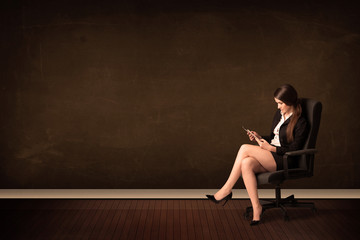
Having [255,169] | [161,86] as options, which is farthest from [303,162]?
[161,86]

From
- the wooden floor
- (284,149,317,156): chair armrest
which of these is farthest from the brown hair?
the wooden floor

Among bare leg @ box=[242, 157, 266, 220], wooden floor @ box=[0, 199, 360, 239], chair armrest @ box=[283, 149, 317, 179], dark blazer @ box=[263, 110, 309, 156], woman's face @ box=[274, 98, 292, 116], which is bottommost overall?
wooden floor @ box=[0, 199, 360, 239]

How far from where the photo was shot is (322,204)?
5273 mm

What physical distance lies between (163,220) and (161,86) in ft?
A: 6.50

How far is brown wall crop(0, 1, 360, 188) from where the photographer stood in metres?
6.00

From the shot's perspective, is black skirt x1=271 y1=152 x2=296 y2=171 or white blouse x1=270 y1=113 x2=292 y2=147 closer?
black skirt x1=271 y1=152 x2=296 y2=171

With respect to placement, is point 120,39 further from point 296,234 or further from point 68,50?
point 296,234

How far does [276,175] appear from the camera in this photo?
456cm

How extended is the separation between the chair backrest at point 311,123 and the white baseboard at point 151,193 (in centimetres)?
101

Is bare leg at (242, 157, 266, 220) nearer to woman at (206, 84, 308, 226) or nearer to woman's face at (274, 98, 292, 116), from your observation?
woman at (206, 84, 308, 226)

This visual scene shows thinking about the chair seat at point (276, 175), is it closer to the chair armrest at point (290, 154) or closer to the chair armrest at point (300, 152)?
the chair armrest at point (290, 154)

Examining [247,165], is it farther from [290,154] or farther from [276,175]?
[290,154]

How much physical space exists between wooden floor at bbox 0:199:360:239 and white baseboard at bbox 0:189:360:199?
231mm

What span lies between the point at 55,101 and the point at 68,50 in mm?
663
